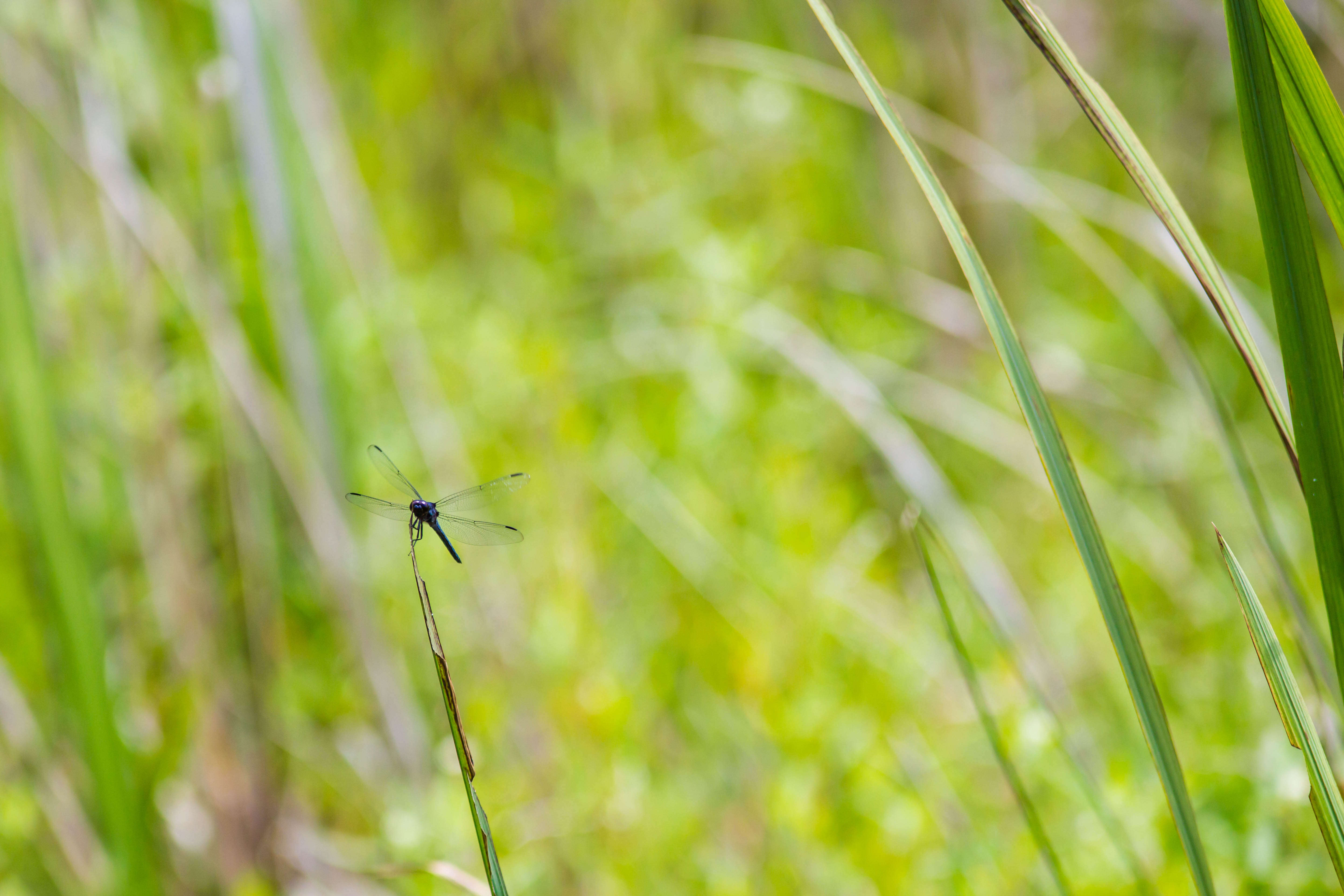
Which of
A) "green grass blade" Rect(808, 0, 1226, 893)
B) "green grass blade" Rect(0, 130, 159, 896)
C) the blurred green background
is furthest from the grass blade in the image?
"green grass blade" Rect(0, 130, 159, 896)

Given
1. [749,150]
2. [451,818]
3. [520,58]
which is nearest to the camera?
[451,818]

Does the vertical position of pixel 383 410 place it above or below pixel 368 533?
above

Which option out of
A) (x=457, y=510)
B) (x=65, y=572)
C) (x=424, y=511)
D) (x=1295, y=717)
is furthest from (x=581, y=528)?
(x=1295, y=717)

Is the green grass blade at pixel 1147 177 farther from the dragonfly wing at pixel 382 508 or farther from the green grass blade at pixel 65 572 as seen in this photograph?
the green grass blade at pixel 65 572

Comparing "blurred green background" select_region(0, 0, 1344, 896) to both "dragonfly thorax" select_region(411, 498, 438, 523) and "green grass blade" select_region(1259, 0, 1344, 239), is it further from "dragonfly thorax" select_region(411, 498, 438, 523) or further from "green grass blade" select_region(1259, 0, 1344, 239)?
"green grass blade" select_region(1259, 0, 1344, 239)

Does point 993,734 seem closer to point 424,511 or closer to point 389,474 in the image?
point 424,511

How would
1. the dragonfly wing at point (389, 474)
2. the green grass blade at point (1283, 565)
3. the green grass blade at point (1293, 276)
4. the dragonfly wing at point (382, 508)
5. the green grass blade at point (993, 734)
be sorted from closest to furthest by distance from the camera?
1. the green grass blade at point (1293, 276)
2. the green grass blade at point (993, 734)
3. the green grass blade at point (1283, 565)
4. the dragonfly wing at point (382, 508)
5. the dragonfly wing at point (389, 474)

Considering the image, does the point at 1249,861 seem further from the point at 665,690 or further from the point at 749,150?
the point at 749,150

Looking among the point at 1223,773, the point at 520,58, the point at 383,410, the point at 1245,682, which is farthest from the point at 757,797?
the point at 520,58

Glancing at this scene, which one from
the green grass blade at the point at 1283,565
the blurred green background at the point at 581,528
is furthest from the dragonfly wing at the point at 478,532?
the green grass blade at the point at 1283,565
